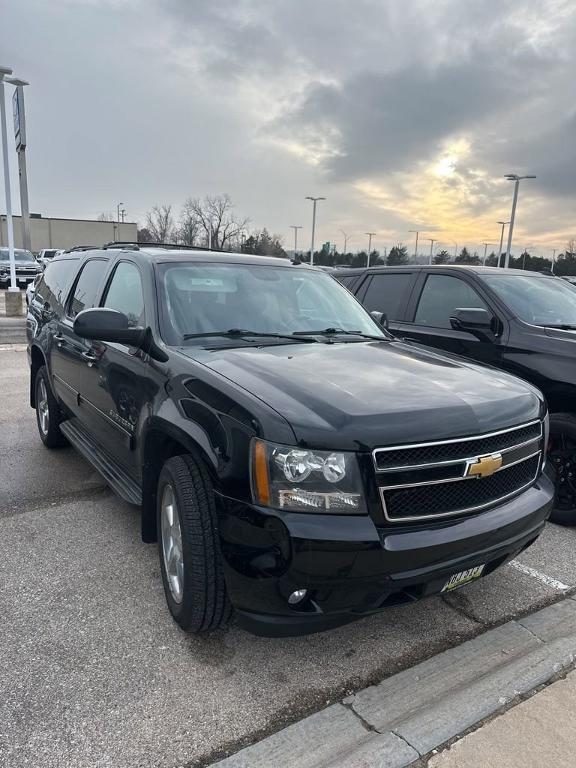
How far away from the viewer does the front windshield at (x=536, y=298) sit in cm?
479

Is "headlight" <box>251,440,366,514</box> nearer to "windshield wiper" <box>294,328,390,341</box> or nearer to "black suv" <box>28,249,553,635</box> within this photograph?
"black suv" <box>28,249,553,635</box>

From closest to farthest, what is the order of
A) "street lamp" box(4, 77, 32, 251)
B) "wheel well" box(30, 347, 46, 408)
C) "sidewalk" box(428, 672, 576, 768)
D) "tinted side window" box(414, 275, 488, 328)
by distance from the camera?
"sidewalk" box(428, 672, 576, 768) < "tinted side window" box(414, 275, 488, 328) < "wheel well" box(30, 347, 46, 408) < "street lamp" box(4, 77, 32, 251)

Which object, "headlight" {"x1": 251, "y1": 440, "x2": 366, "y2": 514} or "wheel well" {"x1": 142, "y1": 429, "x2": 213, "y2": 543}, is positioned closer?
"headlight" {"x1": 251, "y1": 440, "x2": 366, "y2": 514}

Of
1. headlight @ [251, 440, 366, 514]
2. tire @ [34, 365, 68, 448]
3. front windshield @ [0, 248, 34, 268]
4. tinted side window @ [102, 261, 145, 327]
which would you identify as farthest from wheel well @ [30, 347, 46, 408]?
front windshield @ [0, 248, 34, 268]

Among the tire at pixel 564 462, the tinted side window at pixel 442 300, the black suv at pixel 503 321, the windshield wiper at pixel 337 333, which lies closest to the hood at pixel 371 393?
the windshield wiper at pixel 337 333

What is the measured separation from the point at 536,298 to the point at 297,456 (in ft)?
12.4

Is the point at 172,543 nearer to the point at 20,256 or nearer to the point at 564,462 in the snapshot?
the point at 564,462

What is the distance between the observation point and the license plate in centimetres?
243

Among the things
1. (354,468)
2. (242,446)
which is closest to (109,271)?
(242,446)

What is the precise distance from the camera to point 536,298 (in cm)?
506

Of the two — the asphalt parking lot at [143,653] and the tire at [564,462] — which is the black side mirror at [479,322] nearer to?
the tire at [564,462]

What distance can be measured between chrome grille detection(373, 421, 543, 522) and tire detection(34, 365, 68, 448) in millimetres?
3821

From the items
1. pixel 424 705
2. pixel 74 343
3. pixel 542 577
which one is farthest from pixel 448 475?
pixel 74 343

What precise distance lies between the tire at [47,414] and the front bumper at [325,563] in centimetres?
346
